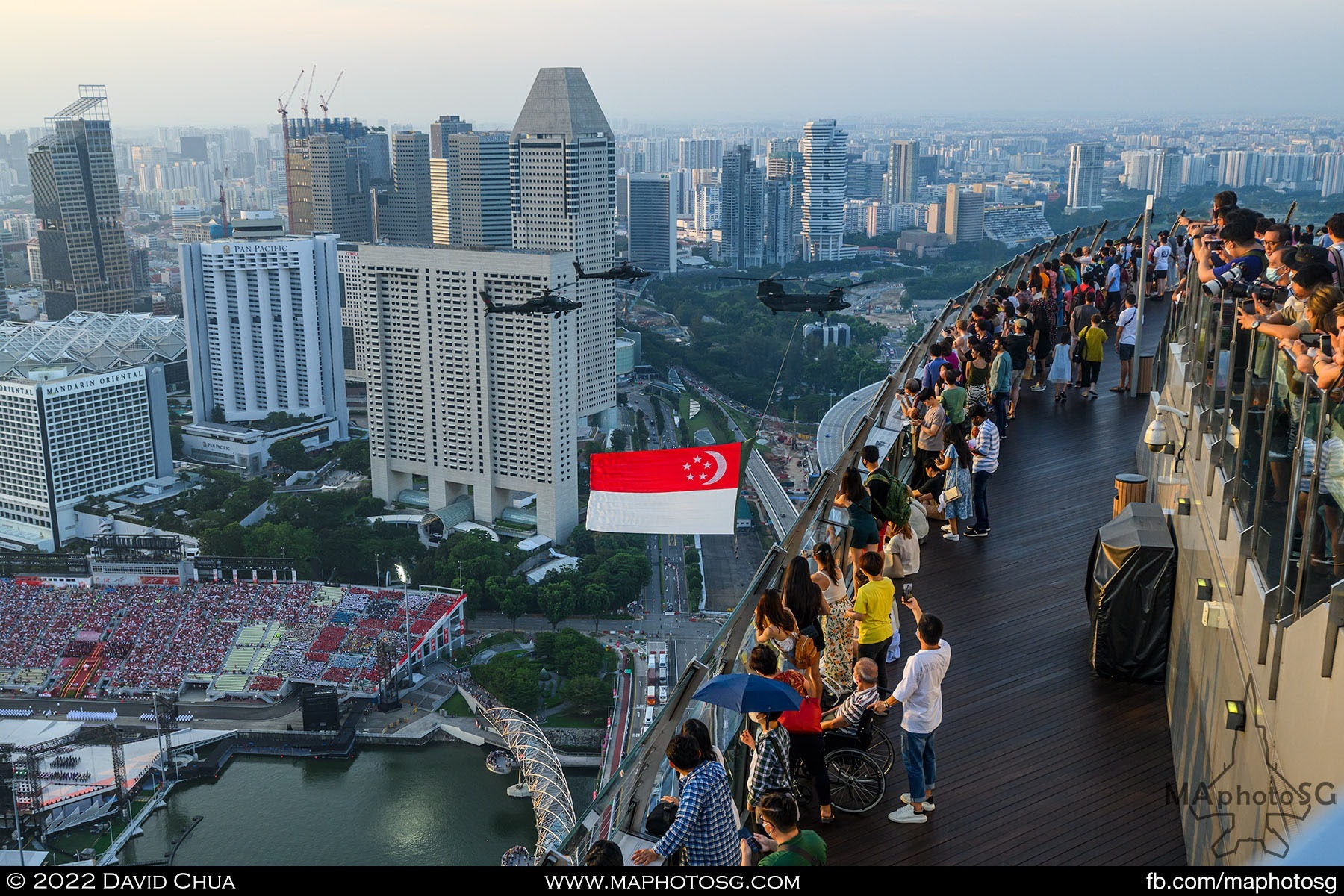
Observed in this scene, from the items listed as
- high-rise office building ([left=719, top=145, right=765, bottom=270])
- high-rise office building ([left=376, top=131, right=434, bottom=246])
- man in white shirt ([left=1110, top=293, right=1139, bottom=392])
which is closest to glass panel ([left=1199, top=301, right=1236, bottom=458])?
man in white shirt ([left=1110, top=293, right=1139, bottom=392])

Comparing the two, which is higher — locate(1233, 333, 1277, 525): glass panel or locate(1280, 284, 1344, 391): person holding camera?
locate(1280, 284, 1344, 391): person holding camera

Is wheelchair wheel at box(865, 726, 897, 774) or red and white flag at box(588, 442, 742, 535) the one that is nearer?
wheelchair wheel at box(865, 726, 897, 774)

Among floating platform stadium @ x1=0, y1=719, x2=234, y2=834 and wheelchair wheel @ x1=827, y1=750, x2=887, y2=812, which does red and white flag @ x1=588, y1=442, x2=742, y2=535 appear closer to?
wheelchair wheel @ x1=827, y1=750, x2=887, y2=812

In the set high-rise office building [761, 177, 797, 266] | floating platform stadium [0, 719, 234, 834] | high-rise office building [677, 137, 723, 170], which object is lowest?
floating platform stadium [0, 719, 234, 834]

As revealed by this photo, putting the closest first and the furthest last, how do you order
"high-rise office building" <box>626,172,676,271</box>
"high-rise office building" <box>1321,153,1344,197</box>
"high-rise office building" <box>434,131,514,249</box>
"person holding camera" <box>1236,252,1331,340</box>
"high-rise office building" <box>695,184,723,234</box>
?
"person holding camera" <box>1236,252,1331,340</box> → "high-rise office building" <box>1321,153,1344,197</box> → "high-rise office building" <box>626,172,676,271</box> → "high-rise office building" <box>434,131,514,249</box> → "high-rise office building" <box>695,184,723,234</box>

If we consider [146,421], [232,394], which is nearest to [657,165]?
[232,394]

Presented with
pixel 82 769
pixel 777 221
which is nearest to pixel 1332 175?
pixel 82 769

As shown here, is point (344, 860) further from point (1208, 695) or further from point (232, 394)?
point (232, 394)
